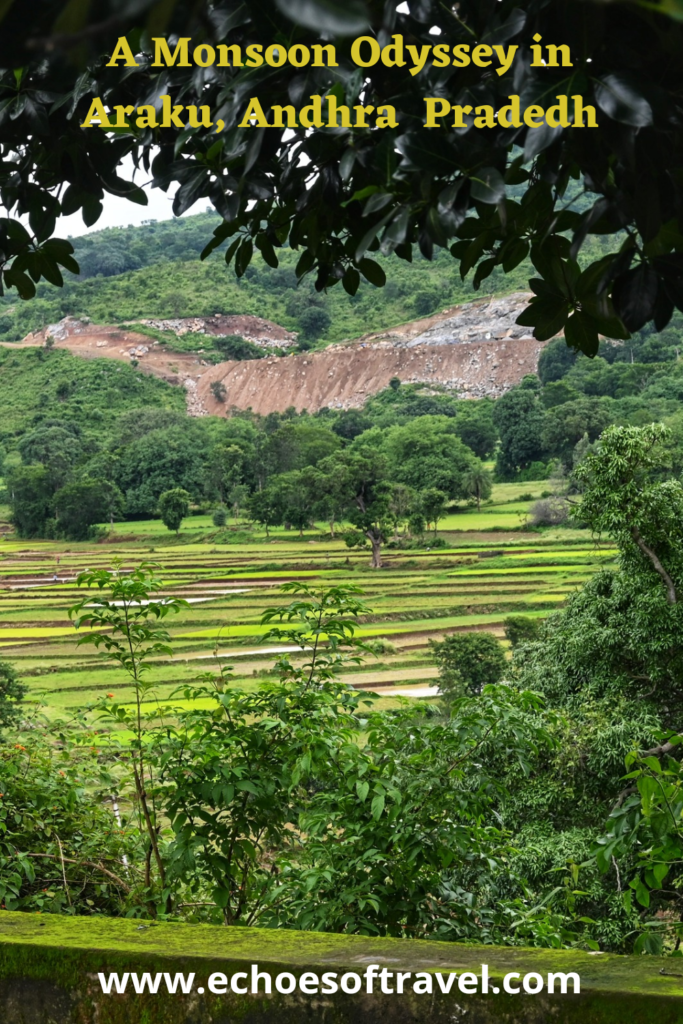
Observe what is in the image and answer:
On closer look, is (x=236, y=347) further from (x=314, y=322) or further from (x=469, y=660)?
(x=469, y=660)

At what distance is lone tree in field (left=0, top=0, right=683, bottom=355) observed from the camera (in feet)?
2.49

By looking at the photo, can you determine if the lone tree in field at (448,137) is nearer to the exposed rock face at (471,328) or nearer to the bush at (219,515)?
the bush at (219,515)

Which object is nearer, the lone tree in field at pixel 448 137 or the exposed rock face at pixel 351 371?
the lone tree in field at pixel 448 137

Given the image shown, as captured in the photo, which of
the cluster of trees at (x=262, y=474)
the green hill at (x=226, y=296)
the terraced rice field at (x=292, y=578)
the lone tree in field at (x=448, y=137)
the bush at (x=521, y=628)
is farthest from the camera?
the green hill at (x=226, y=296)

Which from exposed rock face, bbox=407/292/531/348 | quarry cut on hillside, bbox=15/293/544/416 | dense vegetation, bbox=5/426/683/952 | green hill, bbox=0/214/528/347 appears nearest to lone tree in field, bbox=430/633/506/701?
dense vegetation, bbox=5/426/683/952

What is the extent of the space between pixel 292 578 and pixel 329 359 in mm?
30359

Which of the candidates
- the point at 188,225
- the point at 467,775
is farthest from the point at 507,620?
the point at 188,225

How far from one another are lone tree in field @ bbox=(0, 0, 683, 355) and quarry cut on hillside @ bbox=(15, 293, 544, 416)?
49.8m

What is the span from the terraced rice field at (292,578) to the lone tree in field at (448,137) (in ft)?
69.1

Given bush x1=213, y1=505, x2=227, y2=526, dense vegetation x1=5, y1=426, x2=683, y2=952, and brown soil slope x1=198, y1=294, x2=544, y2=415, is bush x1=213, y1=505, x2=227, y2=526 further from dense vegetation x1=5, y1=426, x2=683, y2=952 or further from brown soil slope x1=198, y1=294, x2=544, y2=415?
dense vegetation x1=5, y1=426, x2=683, y2=952

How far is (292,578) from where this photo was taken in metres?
24.6

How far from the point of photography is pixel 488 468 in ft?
121

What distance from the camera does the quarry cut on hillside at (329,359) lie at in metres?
51.4

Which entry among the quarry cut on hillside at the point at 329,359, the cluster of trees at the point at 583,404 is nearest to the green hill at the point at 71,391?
the quarry cut on hillside at the point at 329,359
